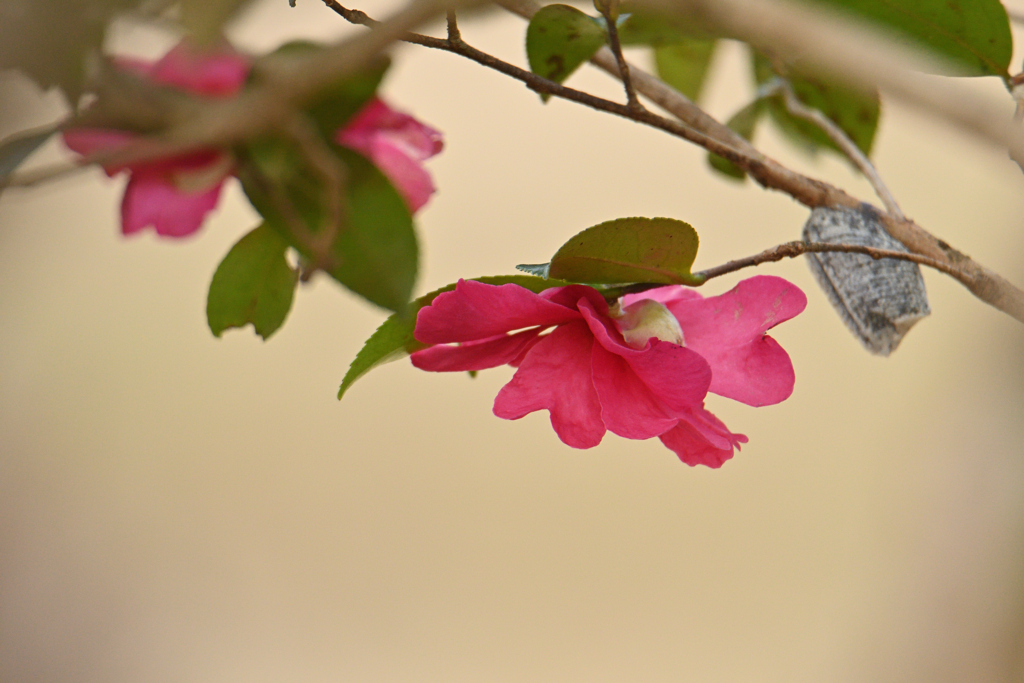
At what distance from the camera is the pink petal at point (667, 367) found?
0.25m

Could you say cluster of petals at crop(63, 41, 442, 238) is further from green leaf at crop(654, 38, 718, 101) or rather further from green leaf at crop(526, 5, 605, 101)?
green leaf at crop(654, 38, 718, 101)

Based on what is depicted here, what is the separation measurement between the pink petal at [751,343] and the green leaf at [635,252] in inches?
1.2

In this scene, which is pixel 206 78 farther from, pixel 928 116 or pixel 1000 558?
pixel 1000 558

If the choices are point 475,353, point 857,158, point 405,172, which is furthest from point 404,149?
point 857,158

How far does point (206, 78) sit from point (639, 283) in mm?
186

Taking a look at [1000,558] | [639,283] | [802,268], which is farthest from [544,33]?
[1000,558]

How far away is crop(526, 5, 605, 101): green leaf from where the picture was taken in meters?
0.33

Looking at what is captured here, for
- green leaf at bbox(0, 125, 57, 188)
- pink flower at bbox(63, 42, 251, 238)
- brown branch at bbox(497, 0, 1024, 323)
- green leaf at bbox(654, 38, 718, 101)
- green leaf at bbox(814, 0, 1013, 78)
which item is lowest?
green leaf at bbox(0, 125, 57, 188)

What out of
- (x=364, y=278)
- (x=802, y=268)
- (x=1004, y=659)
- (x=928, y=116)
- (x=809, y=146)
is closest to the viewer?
(x=928, y=116)

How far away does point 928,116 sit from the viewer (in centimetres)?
13

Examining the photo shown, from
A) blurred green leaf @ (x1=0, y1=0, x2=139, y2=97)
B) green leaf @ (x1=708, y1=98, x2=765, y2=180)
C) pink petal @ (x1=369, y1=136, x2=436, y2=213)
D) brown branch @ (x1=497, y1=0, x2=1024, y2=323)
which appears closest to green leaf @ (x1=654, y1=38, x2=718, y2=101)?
green leaf @ (x1=708, y1=98, x2=765, y2=180)

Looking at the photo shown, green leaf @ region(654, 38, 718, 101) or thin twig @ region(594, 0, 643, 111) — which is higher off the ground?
green leaf @ region(654, 38, 718, 101)

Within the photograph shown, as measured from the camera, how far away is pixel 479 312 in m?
0.25

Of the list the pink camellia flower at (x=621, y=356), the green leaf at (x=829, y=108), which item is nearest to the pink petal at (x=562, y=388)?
the pink camellia flower at (x=621, y=356)
